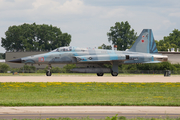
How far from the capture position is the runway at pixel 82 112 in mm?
10711

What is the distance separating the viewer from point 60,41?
111 metres

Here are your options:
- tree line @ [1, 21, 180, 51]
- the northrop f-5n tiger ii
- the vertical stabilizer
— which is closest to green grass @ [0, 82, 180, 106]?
the northrop f-5n tiger ii

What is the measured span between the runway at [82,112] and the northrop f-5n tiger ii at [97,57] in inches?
897

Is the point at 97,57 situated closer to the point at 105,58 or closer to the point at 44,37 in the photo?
the point at 105,58

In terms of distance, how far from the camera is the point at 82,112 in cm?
1149

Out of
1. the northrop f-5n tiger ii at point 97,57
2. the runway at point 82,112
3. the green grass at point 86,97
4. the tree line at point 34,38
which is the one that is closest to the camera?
the runway at point 82,112

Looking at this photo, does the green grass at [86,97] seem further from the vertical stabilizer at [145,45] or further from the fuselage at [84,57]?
the vertical stabilizer at [145,45]

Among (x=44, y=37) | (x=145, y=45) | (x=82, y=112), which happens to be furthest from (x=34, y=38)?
(x=82, y=112)

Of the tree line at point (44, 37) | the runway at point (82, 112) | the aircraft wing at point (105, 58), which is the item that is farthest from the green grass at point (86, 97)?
the tree line at point (44, 37)

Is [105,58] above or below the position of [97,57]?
below

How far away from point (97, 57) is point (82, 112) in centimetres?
2649

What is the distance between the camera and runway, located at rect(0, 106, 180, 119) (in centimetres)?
1071

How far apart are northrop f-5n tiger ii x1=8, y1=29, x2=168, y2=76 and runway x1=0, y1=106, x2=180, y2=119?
22790 mm

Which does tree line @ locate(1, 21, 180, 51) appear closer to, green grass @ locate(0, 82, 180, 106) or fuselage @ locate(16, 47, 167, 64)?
fuselage @ locate(16, 47, 167, 64)
